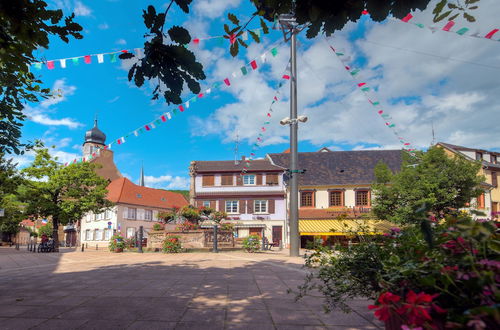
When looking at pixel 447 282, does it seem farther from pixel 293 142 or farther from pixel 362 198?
pixel 362 198

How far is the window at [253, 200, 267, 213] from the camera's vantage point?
3334 cm

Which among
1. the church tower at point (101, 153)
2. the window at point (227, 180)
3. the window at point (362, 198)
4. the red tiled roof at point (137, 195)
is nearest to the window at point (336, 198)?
the window at point (362, 198)

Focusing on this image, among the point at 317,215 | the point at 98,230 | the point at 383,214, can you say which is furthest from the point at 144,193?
the point at 383,214

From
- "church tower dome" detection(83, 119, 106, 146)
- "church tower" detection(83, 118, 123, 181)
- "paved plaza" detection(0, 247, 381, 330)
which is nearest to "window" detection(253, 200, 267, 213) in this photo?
"paved plaza" detection(0, 247, 381, 330)

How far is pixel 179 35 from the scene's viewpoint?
2701 millimetres

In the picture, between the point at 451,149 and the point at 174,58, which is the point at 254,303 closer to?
the point at 174,58

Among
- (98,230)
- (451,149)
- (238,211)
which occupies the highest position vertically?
(451,149)

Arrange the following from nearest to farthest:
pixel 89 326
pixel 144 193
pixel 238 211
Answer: pixel 89 326 → pixel 238 211 → pixel 144 193

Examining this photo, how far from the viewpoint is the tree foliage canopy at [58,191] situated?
25.6 m

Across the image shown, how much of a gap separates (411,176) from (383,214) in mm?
3528

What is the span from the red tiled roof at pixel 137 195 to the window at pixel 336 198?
24455 millimetres

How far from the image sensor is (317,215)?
29609 millimetres

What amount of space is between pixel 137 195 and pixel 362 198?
3031cm

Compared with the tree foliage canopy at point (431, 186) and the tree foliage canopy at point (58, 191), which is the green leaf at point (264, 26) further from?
the tree foliage canopy at point (58, 191)
